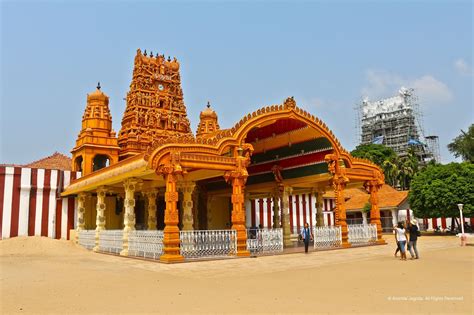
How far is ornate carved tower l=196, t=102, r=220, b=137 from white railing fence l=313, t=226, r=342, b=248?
16874 mm

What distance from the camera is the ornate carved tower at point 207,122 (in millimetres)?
33250

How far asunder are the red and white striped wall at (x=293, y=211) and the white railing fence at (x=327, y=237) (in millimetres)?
9372

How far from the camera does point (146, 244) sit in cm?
1505

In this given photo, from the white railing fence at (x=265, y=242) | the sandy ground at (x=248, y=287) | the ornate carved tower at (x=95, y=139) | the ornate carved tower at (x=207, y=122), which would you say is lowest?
the sandy ground at (x=248, y=287)

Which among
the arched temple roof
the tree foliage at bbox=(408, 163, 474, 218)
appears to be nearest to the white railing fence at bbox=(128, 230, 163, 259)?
the arched temple roof

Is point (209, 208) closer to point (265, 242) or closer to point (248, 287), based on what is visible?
point (265, 242)

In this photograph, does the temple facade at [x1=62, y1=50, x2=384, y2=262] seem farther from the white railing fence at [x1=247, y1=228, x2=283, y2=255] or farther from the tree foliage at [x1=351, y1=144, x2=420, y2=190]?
the tree foliage at [x1=351, y1=144, x2=420, y2=190]

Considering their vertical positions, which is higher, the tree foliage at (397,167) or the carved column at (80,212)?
the tree foliage at (397,167)

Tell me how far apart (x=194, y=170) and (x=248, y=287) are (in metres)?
8.99

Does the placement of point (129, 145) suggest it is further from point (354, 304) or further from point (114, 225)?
point (354, 304)

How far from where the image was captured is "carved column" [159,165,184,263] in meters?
13.4

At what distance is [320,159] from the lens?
19.4m

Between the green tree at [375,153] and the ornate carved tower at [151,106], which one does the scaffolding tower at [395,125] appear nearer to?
the green tree at [375,153]

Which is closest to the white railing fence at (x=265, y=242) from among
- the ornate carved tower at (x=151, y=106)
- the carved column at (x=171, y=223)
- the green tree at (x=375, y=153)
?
the carved column at (x=171, y=223)
